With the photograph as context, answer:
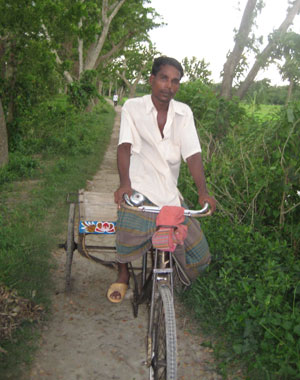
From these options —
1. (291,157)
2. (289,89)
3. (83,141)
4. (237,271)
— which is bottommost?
(83,141)

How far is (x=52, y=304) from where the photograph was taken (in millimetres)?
3709

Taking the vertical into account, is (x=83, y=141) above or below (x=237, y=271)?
below

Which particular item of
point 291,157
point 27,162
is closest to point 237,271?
point 291,157

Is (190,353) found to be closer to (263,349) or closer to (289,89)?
(263,349)

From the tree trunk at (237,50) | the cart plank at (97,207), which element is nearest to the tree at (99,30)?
the tree trunk at (237,50)

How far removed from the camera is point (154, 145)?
9.02 ft

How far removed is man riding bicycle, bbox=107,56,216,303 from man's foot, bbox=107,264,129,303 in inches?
16.1

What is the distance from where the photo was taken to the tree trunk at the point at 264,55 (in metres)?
5.94

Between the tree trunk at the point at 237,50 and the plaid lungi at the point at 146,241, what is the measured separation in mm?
4141

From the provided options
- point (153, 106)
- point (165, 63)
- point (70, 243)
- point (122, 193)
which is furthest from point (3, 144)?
point (122, 193)

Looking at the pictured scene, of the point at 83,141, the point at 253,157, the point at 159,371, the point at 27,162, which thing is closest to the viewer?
the point at 159,371

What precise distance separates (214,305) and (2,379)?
1810mm

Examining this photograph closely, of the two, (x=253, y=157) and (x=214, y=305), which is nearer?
(x=214, y=305)

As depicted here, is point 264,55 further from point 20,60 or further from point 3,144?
point 20,60
